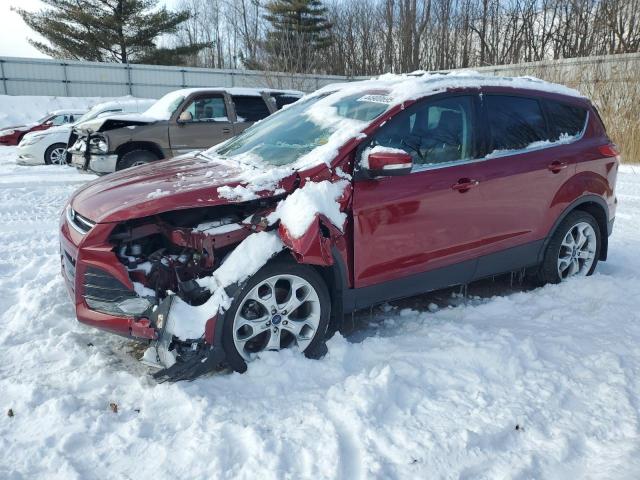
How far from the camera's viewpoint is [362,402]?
280 centimetres

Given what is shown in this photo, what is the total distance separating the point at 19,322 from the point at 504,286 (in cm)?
396

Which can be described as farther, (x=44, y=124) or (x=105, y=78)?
(x=105, y=78)

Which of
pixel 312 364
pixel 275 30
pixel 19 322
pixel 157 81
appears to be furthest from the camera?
pixel 275 30

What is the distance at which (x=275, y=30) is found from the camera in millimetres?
35250

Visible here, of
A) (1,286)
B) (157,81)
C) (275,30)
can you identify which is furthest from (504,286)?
(275,30)

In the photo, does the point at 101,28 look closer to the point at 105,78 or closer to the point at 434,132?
the point at 105,78

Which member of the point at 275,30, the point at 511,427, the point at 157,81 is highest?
the point at 275,30

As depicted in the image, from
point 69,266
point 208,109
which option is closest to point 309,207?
point 69,266

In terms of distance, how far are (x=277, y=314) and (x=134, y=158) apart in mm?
6582

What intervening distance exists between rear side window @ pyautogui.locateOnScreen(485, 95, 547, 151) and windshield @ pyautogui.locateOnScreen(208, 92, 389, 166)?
0.93 metres

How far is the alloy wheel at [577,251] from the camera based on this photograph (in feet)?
15.0

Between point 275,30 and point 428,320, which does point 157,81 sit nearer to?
point 275,30

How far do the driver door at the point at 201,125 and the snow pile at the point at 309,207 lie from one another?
259 inches

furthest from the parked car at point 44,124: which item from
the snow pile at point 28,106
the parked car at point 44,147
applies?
the snow pile at point 28,106
